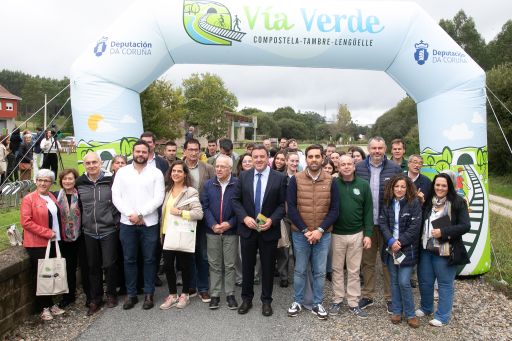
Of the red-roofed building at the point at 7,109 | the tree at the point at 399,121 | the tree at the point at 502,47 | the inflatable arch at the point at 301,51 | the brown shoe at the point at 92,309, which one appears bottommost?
the brown shoe at the point at 92,309

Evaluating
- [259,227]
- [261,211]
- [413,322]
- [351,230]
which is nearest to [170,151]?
[261,211]

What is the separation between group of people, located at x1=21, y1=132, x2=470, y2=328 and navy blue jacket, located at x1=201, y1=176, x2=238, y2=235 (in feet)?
0.04

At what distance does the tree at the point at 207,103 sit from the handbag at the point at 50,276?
129ft

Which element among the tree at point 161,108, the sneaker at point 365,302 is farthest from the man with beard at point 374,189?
the tree at point 161,108

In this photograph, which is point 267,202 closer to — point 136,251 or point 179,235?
point 179,235

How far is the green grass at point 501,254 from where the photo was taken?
5.64m

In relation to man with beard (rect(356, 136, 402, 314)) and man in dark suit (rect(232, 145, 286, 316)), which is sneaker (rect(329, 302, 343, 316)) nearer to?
man with beard (rect(356, 136, 402, 314))

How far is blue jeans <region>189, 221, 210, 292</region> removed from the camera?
4.85 meters

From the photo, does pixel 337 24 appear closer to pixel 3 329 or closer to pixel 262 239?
pixel 262 239

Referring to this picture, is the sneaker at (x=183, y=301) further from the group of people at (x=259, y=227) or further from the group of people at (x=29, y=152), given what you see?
the group of people at (x=29, y=152)

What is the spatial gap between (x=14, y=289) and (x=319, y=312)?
10.6 ft

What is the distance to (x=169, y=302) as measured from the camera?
181 inches

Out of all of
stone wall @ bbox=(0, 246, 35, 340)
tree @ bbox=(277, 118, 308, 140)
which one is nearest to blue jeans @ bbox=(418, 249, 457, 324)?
stone wall @ bbox=(0, 246, 35, 340)

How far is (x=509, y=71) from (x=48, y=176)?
66.5ft
